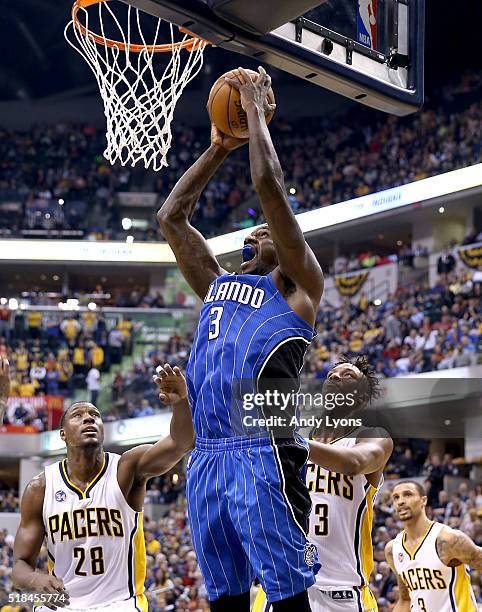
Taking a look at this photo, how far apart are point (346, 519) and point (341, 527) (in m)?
0.05

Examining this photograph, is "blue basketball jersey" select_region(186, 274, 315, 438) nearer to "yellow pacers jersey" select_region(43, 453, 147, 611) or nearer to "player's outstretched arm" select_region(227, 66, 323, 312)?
"player's outstretched arm" select_region(227, 66, 323, 312)

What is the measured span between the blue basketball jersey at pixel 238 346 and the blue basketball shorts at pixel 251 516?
115 millimetres

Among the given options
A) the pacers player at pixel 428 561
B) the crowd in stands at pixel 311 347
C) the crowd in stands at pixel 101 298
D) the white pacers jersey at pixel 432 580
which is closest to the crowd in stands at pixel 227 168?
the crowd in stands at pixel 101 298

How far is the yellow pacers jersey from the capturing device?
4.89 metres

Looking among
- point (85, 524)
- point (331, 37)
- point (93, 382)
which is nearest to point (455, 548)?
point (85, 524)

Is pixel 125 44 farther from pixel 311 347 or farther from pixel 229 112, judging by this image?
pixel 311 347

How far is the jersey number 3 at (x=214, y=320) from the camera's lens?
11.2 ft

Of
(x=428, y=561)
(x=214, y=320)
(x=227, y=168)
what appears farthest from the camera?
(x=227, y=168)

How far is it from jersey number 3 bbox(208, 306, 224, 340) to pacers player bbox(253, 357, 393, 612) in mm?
1478

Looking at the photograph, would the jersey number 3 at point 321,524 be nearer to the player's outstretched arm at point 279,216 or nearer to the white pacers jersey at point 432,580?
the white pacers jersey at point 432,580

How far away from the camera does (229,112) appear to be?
3807mm

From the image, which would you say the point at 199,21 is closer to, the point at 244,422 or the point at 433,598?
the point at 244,422

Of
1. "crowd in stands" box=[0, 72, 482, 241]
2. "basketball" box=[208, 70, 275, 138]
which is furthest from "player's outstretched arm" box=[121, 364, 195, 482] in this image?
"crowd in stands" box=[0, 72, 482, 241]

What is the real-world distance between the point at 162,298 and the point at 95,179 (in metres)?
3.50
